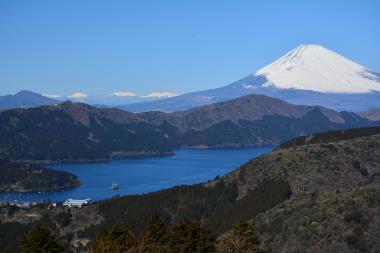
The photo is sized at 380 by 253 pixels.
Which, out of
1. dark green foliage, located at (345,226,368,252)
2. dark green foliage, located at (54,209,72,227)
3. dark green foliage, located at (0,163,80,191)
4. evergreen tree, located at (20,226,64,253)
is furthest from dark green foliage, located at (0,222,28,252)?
dark green foliage, located at (0,163,80,191)

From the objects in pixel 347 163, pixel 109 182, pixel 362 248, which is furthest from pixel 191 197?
pixel 109 182

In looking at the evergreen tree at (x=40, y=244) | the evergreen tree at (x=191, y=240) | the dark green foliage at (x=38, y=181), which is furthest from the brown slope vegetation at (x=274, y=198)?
the dark green foliage at (x=38, y=181)

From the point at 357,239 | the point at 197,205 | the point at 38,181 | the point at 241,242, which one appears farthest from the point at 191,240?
the point at 38,181

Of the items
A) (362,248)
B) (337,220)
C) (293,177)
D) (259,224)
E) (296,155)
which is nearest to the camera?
(362,248)

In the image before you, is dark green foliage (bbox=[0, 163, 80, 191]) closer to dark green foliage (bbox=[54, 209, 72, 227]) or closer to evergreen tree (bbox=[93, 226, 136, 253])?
dark green foliage (bbox=[54, 209, 72, 227])

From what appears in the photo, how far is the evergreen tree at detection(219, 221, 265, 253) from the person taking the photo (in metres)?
32.9

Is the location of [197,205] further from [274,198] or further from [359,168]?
[359,168]

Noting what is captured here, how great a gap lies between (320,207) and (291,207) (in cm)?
661

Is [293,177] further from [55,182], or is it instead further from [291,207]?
[55,182]

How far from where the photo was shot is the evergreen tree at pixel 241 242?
32906 mm

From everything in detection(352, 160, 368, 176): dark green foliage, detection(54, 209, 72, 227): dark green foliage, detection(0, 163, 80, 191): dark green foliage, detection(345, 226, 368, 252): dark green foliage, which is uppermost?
detection(352, 160, 368, 176): dark green foliage

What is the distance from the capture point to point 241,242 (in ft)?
109

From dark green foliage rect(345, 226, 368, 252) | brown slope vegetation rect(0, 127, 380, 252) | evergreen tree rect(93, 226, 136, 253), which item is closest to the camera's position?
evergreen tree rect(93, 226, 136, 253)

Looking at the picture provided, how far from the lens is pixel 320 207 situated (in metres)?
53.0
